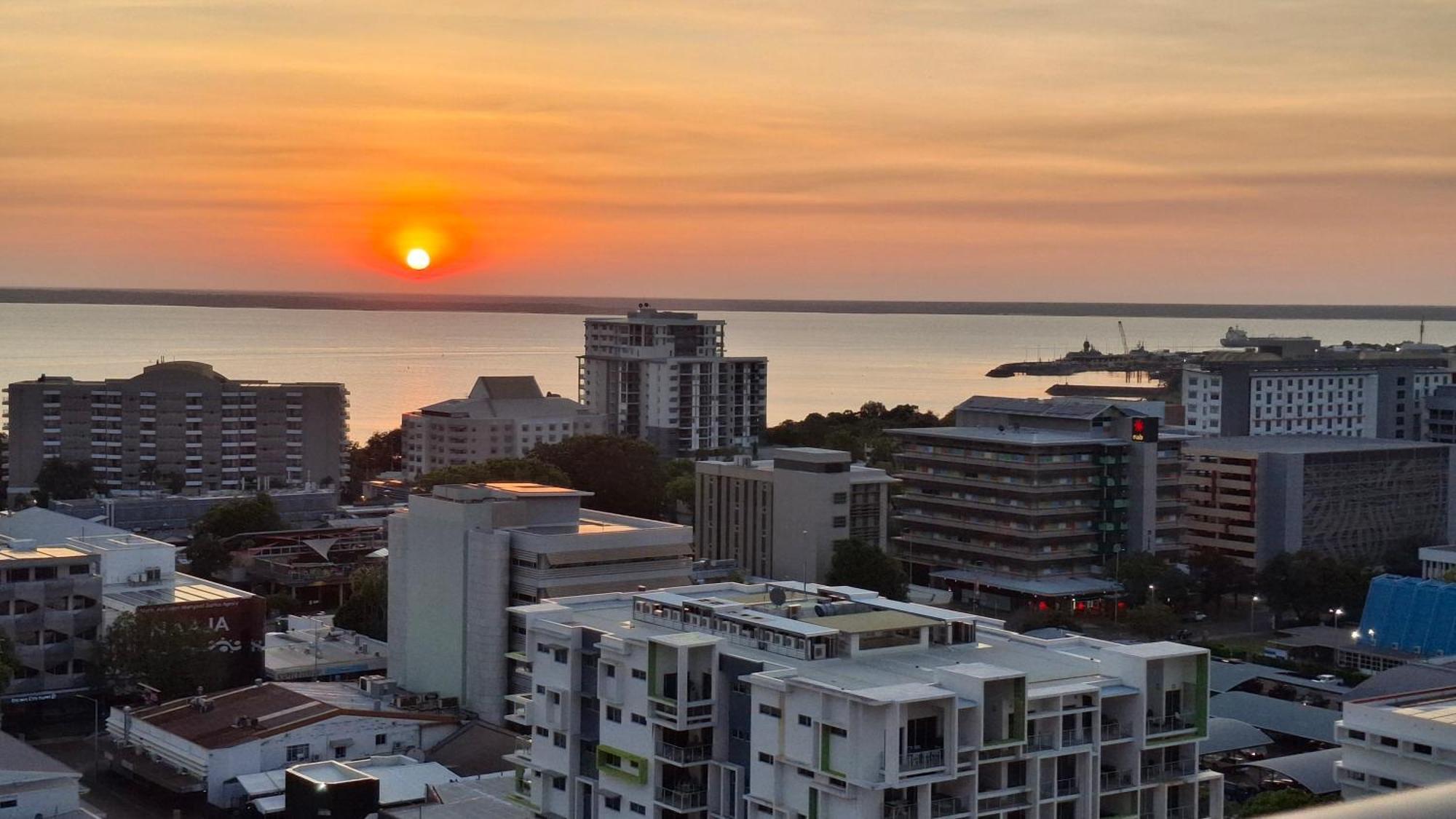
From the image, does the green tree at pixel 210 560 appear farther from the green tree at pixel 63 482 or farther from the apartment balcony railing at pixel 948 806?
the apartment balcony railing at pixel 948 806

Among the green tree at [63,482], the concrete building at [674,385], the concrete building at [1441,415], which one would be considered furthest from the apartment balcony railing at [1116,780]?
the concrete building at [674,385]

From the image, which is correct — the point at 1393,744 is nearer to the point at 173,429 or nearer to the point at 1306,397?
the point at 1306,397

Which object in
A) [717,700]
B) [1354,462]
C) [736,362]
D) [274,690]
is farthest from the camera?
[736,362]

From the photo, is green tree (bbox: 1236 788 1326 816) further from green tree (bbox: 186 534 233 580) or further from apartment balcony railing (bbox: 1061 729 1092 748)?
green tree (bbox: 186 534 233 580)

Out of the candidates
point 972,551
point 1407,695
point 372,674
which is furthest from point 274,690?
point 972,551

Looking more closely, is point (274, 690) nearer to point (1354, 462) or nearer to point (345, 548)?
point (345, 548)
